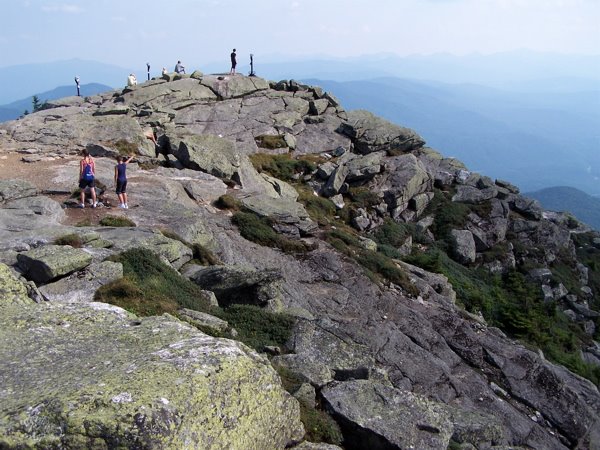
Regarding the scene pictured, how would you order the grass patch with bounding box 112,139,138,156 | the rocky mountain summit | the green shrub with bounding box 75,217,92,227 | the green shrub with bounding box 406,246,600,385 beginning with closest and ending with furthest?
the rocky mountain summit, the green shrub with bounding box 75,217,92,227, the green shrub with bounding box 406,246,600,385, the grass patch with bounding box 112,139,138,156

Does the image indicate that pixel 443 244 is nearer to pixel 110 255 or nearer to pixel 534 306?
pixel 534 306

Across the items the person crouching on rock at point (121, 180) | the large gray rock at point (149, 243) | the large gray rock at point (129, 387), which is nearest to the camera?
the large gray rock at point (129, 387)

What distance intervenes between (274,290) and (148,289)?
15.8 feet

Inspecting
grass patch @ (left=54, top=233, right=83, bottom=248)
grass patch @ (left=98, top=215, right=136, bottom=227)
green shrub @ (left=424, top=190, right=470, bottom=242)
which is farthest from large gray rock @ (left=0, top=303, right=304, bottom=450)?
green shrub @ (left=424, top=190, right=470, bottom=242)

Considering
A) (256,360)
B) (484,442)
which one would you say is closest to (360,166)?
(484,442)

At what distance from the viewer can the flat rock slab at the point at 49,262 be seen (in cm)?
1473

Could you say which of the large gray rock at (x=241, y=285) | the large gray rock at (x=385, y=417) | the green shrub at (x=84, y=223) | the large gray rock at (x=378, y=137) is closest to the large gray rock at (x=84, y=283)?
the large gray rock at (x=241, y=285)

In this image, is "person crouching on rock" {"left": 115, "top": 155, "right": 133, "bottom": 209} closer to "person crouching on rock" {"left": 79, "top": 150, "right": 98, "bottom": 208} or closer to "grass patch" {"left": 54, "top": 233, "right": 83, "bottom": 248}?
"person crouching on rock" {"left": 79, "top": 150, "right": 98, "bottom": 208}

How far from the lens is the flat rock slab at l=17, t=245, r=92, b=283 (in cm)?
1473

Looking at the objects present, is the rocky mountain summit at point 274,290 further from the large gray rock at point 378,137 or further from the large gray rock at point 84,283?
the large gray rock at point 378,137

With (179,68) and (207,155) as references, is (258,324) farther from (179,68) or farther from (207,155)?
(179,68)

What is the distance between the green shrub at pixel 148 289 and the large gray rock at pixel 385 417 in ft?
19.5

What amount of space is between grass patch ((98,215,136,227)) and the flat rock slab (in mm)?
7492

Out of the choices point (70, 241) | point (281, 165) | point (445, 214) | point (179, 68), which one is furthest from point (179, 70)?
point (70, 241)
